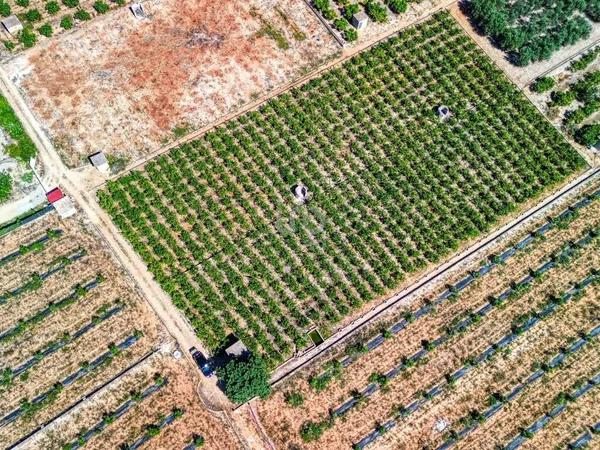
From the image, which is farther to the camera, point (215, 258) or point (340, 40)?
point (340, 40)

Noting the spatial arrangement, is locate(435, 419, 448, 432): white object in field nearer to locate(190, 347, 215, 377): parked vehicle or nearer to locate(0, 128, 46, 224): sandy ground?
locate(190, 347, 215, 377): parked vehicle

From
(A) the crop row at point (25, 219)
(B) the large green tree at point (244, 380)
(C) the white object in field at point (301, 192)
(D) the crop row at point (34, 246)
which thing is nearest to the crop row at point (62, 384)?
(B) the large green tree at point (244, 380)

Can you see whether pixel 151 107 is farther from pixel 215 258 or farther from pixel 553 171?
pixel 553 171

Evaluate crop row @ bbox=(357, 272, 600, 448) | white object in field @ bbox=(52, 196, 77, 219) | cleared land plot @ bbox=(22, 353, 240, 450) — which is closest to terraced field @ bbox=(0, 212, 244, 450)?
cleared land plot @ bbox=(22, 353, 240, 450)

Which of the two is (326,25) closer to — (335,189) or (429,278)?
(335,189)

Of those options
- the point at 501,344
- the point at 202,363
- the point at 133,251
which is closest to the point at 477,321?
the point at 501,344

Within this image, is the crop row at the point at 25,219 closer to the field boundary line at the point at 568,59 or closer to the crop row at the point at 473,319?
the crop row at the point at 473,319

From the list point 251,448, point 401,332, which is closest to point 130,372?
point 251,448
